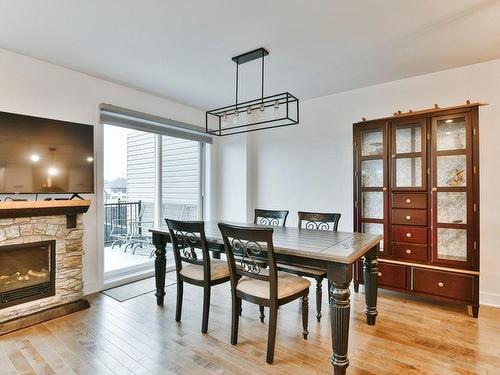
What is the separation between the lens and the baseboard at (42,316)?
97.0 inches

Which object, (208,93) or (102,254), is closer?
(102,254)

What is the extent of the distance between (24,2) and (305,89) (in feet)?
9.71

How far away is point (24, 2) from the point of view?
203 cm

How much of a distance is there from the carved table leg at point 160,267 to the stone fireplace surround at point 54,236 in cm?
80

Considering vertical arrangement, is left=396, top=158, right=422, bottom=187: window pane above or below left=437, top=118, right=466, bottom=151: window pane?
below

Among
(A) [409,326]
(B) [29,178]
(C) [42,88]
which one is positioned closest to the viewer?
(A) [409,326]

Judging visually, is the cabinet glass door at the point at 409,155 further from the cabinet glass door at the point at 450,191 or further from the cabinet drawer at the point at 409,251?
the cabinet drawer at the point at 409,251

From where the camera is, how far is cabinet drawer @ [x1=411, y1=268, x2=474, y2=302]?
273 centimetres

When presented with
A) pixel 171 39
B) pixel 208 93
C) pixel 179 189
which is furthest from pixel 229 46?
pixel 179 189

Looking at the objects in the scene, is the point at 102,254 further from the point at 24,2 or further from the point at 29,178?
the point at 24,2

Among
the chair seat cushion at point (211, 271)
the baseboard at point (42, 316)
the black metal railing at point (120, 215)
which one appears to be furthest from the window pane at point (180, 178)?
the chair seat cushion at point (211, 271)

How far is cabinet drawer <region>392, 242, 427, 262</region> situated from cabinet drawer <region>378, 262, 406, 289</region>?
0.12m

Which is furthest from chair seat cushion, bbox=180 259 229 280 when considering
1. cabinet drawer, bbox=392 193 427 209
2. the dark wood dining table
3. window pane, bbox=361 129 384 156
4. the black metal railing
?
the black metal railing

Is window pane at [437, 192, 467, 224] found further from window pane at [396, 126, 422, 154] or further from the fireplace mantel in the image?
the fireplace mantel
